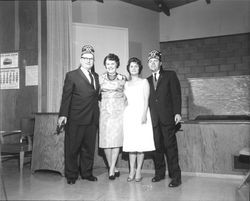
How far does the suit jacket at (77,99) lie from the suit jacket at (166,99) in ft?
2.21

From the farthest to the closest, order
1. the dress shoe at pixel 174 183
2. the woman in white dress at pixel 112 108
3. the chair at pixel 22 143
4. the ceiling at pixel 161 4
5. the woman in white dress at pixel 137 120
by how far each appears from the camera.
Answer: the ceiling at pixel 161 4 → the chair at pixel 22 143 → the woman in white dress at pixel 112 108 → the woman in white dress at pixel 137 120 → the dress shoe at pixel 174 183

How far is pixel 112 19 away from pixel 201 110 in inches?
109

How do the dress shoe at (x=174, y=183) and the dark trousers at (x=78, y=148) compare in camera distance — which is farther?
the dark trousers at (x=78, y=148)

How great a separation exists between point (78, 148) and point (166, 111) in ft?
3.34

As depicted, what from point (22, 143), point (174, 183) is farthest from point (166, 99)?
point (22, 143)

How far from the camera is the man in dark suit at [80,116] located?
9.72ft

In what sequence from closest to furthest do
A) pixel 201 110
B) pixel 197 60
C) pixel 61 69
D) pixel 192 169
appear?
pixel 192 169 → pixel 61 69 → pixel 201 110 → pixel 197 60

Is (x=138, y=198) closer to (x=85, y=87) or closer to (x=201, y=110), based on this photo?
(x=85, y=87)

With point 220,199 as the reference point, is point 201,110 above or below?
above

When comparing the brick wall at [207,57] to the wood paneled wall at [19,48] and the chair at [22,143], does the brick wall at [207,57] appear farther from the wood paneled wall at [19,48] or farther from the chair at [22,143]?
the chair at [22,143]

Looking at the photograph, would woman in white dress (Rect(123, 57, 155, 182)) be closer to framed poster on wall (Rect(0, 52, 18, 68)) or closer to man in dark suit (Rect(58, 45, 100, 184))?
man in dark suit (Rect(58, 45, 100, 184))

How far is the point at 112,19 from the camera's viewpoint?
584 cm

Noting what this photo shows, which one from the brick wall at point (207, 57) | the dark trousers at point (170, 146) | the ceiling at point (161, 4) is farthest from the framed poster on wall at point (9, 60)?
the brick wall at point (207, 57)

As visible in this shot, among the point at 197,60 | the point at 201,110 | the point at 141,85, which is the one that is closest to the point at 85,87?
the point at 141,85
